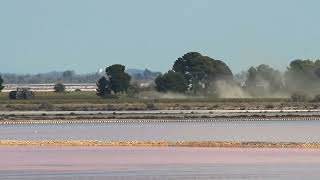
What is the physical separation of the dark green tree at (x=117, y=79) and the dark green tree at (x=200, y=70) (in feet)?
28.5

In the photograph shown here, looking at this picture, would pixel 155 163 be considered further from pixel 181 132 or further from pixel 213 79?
pixel 213 79

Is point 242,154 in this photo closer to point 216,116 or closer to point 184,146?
point 184,146

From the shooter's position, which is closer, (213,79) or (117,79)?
(117,79)

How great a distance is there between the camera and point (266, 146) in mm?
41000

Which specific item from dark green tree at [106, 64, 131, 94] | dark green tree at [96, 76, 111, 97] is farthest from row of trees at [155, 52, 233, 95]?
dark green tree at [96, 76, 111, 97]

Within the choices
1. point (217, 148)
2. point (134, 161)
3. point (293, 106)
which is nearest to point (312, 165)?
point (134, 161)

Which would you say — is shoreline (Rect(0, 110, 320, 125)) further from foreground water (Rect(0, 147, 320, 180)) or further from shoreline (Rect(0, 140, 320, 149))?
foreground water (Rect(0, 147, 320, 180))

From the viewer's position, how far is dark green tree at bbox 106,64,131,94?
11862 cm

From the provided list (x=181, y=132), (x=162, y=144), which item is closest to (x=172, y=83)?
(x=181, y=132)

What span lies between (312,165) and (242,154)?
17.8 ft

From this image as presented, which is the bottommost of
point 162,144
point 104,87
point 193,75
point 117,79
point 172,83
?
point 162,144

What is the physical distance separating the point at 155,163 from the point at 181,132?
2102 centimetres

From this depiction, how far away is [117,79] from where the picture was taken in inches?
4670

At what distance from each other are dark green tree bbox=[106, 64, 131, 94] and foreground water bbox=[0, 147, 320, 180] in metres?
77.8
